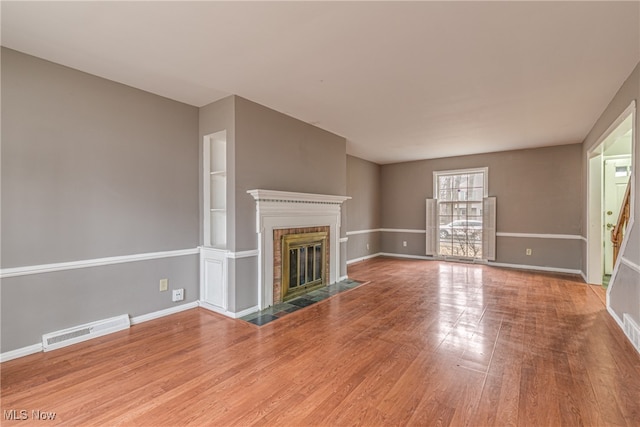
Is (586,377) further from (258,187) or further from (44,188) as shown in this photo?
(44,188)

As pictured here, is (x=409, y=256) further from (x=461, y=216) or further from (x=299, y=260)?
(x=299, y=260)

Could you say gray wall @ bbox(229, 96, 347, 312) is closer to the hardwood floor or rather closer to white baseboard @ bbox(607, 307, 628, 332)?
the hardwood floor

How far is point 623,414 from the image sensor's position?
1700mm

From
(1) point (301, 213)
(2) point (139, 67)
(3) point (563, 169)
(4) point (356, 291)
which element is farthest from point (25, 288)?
(3) point (563, 169)

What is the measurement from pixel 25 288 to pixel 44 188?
855mm

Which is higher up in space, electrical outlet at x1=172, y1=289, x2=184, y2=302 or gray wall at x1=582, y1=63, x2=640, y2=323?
gray wall at x1=582, y1=63, x2=640, y2=323

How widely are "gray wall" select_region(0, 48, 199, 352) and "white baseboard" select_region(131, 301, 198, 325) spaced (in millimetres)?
65

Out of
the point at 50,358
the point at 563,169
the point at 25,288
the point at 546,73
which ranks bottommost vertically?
the point at 50,358

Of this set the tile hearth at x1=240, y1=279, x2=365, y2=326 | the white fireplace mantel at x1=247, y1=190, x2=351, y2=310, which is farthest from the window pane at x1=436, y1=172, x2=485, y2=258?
the white fireplace mantel at x1=247, y1=190, x2=351, y2=310

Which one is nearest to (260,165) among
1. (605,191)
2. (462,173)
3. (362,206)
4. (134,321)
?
(134,321)

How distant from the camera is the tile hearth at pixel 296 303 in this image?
3.23m

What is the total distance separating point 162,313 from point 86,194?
1490mm

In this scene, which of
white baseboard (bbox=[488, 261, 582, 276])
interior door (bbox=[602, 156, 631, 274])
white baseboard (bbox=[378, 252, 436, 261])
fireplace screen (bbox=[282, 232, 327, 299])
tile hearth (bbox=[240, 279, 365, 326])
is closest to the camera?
tile hearth (bbox=[240, 279, 365, 326])

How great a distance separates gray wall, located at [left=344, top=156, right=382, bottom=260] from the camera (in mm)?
→ 6648
